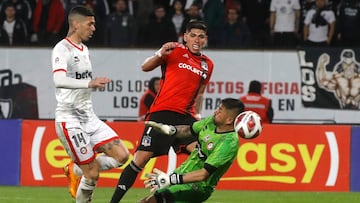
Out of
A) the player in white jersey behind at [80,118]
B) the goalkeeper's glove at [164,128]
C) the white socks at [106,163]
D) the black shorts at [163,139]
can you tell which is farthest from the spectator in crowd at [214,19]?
the goalkeeper's glove at [164,128]

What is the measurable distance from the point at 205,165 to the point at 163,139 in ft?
7.86

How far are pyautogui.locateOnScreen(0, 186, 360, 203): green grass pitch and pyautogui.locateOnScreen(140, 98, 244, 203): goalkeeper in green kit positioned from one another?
385cm

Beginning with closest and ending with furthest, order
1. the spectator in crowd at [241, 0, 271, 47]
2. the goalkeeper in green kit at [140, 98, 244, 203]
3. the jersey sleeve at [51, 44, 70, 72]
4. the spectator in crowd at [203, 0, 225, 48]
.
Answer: the goalkeeper in green kit at [140, 98, 244, 203] < the jersey sleeve at [51, 44, 70, 72] < the spectator in crowd at [203, 0, 225, 48] < the spectator in crowd at [241, 0, 271, 47]

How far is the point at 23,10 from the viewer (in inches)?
915

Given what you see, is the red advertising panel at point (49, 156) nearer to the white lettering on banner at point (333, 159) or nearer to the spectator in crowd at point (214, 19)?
the white lettering on banner at point (333, 159)

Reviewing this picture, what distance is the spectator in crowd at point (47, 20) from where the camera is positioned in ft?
75.8

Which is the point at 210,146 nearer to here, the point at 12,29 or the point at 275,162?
the point at 275,162

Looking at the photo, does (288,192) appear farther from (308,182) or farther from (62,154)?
(62,154)

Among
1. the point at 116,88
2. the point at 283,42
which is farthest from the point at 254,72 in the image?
the point at 116,88

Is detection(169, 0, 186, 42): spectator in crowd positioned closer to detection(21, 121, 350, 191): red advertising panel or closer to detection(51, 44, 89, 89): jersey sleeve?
detection(21, 121, 350, 191): red advertising panel

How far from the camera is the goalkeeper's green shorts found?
452 inches

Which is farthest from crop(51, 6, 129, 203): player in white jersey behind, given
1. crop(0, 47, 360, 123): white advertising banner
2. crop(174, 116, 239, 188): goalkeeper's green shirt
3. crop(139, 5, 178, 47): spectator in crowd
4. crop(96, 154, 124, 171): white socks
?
crop(139, 5, 178, 47): spectator in crowd

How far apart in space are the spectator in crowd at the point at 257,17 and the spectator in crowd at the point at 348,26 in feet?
4.79

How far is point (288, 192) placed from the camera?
58.1 ft
